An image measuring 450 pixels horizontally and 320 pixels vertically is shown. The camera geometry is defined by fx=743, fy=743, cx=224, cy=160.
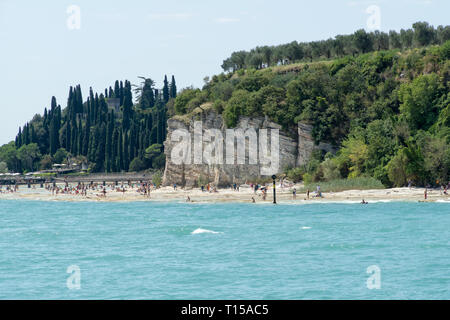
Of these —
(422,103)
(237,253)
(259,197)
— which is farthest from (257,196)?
(237,253)

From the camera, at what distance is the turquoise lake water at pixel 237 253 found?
29.8m

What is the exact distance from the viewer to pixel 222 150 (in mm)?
84125

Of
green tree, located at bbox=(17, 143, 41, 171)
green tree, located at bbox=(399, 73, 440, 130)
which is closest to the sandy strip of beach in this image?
green tree, located at bbox=(399, 73, 440, 130)

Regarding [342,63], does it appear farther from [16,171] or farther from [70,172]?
[16,171]

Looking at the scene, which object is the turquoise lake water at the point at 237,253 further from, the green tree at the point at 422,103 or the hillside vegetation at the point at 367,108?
the green tree at the point at 422,103

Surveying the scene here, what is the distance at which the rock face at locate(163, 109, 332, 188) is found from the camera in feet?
259

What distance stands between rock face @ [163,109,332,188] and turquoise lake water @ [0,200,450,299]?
53.2ft

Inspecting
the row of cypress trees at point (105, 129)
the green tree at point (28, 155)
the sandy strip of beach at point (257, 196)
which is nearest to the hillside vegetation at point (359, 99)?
the sandy strip of beach at point (257, 196)

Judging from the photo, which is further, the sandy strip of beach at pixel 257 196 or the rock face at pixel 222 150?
the rock face at pixel 222 150

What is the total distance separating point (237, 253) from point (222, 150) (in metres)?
45.8

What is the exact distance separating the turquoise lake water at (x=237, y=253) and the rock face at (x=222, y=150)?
16216 millimetres
